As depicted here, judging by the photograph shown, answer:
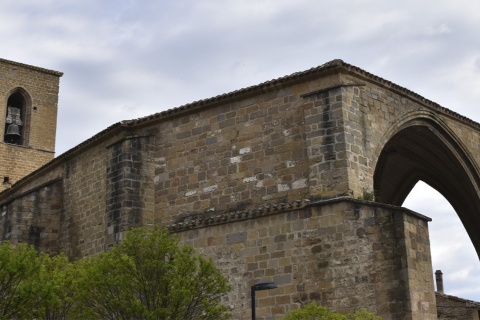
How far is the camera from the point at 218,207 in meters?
14.5

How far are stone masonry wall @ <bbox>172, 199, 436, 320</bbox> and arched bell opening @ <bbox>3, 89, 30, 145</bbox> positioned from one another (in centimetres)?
1467

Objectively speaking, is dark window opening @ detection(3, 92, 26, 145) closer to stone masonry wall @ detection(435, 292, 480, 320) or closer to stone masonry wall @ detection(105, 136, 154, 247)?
stone masonry wall @ detection(105, 136, 154, 247)

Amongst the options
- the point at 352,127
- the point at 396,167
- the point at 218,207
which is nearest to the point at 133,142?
the point at 218,207

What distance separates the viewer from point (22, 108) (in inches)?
1083

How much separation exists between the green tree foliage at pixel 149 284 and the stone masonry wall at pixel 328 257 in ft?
5.33

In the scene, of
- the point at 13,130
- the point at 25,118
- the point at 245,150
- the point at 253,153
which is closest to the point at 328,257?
the point at 253,153

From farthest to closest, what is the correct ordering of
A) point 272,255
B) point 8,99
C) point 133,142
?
point 8,99 < point 133,142 < point 272,255

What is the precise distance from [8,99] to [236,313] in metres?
16.9

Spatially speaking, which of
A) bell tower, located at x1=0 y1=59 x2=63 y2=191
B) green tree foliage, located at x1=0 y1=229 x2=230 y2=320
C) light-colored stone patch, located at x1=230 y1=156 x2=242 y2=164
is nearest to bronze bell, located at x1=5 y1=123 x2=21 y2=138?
bell tower, located at x1=0 y1=59 x2=63 y2=191

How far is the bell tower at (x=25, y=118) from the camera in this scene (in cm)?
2595

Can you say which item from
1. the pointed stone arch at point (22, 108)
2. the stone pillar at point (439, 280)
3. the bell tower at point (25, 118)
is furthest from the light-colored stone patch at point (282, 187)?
the pointed stone arch at point (22, 108)

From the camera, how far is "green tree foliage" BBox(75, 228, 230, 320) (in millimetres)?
11094

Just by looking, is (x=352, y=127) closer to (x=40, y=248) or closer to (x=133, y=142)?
(x=133, y=142)

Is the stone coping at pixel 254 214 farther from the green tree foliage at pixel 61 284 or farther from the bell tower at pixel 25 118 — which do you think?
the bell tower at pixel 25 118
